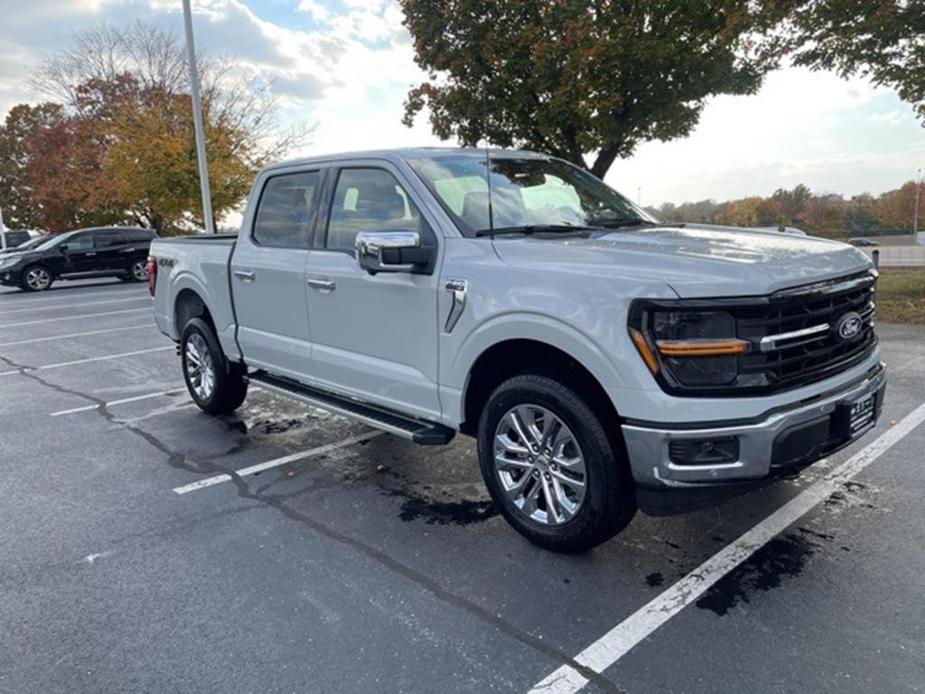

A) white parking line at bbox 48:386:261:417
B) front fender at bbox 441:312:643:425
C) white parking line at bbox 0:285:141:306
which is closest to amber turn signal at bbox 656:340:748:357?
front fender at bbox 441:312:643:425

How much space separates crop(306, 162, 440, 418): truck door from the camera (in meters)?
3.88

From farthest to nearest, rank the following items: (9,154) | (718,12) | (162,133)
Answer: (9,154)
(162,133)
(718,12)

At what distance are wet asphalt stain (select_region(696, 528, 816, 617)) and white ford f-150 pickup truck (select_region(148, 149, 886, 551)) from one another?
18.0 inches

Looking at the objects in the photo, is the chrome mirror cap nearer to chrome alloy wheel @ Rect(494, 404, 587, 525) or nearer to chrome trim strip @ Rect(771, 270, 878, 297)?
chrome alloy wheel @ Rect(494, 404, 587, 525)

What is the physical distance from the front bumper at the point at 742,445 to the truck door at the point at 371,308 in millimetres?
1331

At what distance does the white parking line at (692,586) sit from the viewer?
2562mm

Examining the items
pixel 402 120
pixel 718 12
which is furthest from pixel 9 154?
pixel 718 12

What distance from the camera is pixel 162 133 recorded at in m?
25.6

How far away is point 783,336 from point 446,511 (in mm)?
2099

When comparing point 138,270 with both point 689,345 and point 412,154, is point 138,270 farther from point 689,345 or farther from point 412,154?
point 689,345

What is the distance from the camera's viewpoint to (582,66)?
14758 millimetres

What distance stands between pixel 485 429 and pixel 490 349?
0.43 metres

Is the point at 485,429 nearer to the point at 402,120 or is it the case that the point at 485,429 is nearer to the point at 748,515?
the point at 748,515

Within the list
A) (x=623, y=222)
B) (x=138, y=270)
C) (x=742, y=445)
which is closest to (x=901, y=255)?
(x=138, y=270)
